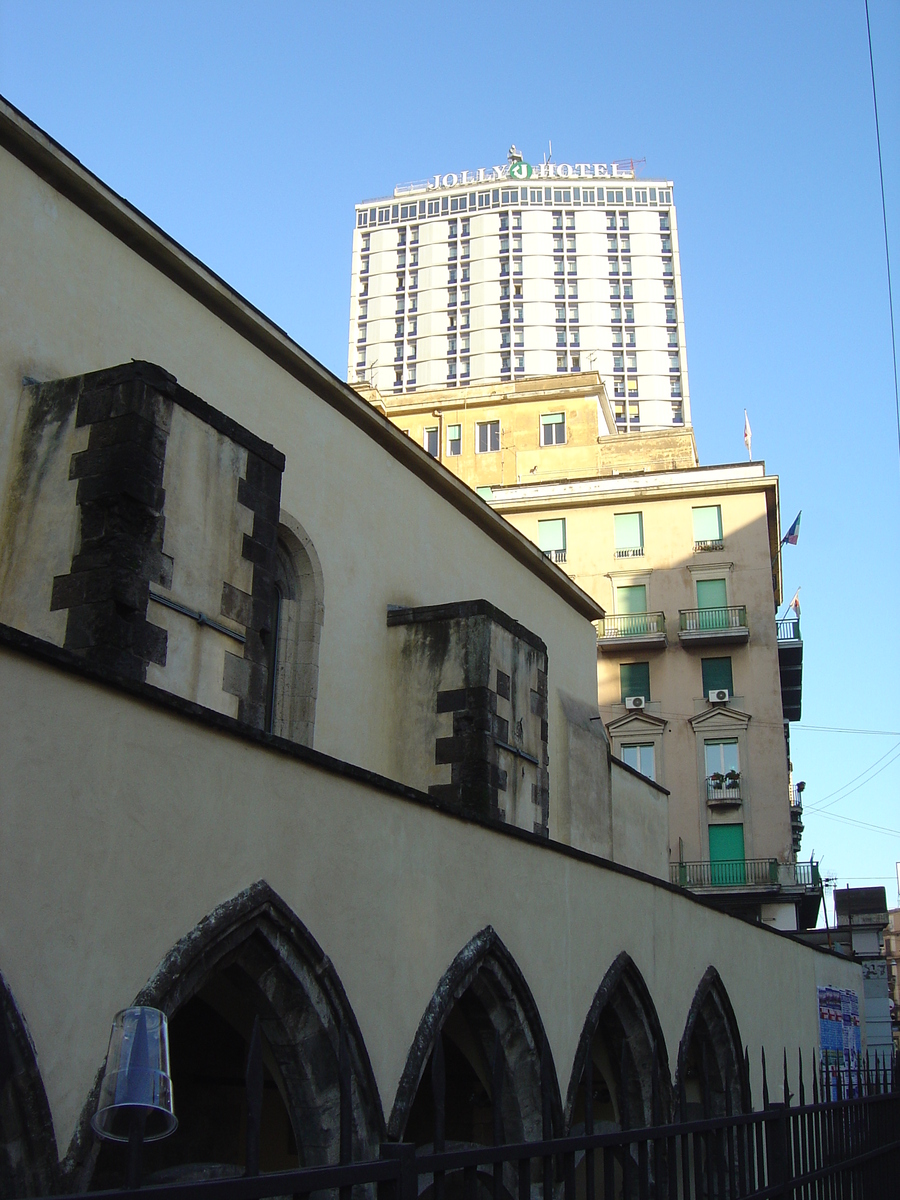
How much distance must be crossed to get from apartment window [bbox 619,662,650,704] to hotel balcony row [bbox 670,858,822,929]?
487 centimetres

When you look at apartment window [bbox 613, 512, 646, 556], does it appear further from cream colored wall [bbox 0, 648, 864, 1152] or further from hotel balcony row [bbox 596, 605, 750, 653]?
cream colored wall [bbox 0, 648, 864, 1152]

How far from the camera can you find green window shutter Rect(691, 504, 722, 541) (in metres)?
36.5

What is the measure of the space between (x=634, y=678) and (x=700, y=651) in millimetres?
1958

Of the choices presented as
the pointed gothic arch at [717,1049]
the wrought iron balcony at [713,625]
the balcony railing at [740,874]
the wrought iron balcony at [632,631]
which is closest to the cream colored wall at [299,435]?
the pointed gothic arch at [717,1049]

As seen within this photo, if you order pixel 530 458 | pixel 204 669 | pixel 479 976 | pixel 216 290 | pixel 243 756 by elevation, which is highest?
pixel 530 458

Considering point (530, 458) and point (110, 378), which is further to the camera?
point (530, 458)

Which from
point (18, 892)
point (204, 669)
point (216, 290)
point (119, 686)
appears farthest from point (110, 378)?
point (18, 892)

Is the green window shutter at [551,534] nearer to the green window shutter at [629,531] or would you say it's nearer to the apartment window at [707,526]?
the green window shutter at [629,531]

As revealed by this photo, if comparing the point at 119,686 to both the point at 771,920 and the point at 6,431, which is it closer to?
the point at 6,431

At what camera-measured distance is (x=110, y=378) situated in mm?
8625

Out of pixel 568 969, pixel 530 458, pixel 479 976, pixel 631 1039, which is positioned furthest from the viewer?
pixel 530 458

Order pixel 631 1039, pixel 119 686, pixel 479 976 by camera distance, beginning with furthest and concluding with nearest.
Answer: pixel 631 1039 → pixel 479 976 → pixel 119 686

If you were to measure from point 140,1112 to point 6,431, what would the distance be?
667 cm

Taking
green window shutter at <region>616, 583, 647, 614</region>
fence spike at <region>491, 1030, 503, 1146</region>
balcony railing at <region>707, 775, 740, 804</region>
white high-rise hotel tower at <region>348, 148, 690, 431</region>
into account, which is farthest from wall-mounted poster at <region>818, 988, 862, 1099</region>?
white high-rise hotel tower at <region>348, 148, 690, 431</region>
